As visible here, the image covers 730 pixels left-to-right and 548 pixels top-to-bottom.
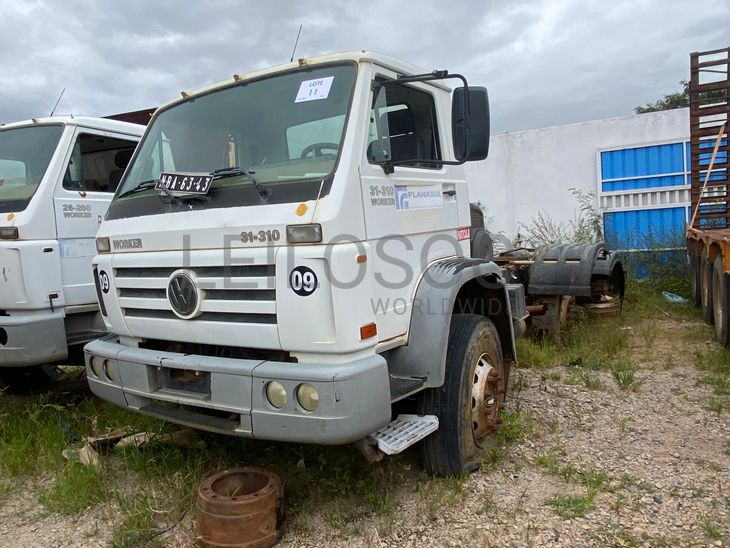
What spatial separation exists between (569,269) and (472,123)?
11.9 feet

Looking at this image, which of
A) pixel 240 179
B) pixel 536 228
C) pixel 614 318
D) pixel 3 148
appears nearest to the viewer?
pixel 240 179

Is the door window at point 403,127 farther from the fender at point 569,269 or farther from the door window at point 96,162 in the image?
the fender at point 569,269

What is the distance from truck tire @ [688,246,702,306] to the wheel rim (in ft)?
18.0

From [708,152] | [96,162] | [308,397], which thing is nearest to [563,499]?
[308,397]

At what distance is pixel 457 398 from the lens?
3.44 meters

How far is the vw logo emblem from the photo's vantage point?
309cm

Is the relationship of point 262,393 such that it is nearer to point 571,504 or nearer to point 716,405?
point 571,504

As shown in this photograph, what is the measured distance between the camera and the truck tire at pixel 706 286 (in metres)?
7.14

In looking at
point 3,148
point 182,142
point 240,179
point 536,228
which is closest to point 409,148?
point 240,179

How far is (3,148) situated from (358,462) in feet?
12.9

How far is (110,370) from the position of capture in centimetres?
349

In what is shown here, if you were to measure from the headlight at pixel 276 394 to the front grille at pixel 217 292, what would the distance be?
30 centimetres

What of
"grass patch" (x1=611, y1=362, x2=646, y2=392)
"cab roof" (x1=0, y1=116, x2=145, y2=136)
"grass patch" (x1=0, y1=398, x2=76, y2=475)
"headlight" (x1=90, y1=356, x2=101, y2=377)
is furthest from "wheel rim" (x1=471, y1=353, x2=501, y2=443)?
"cab roof" (x1=0, y1=116, x2=145, y2=136)

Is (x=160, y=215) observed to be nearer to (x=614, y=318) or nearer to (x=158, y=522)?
(x=158, y=522)
